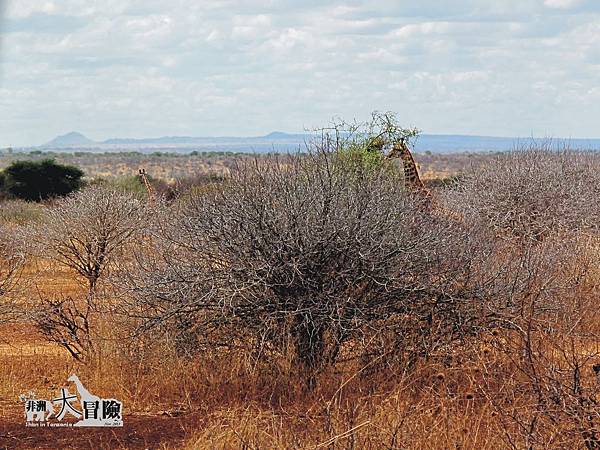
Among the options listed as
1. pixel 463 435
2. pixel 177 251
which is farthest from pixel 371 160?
pixel 463 435

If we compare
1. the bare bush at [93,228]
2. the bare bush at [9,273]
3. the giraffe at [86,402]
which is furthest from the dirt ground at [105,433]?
the bare bush at [93,228]

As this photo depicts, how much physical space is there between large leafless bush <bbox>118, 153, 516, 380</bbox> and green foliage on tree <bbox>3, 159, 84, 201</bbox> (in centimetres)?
3070

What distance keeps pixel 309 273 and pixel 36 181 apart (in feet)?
106

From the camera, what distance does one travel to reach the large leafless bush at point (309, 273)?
8148 millimetres

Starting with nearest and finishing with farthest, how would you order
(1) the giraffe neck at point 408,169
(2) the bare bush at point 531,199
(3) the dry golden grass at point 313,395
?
(3) the dry golden grass at point 313,395, (1) the giraffe neck at point 408,169, (2) the bare bush at point 531,199

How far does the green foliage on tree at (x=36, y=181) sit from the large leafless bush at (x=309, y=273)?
101ft

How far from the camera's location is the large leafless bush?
26.7 feet

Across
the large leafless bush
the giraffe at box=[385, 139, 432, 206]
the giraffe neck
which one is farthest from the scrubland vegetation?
the giraffe neck

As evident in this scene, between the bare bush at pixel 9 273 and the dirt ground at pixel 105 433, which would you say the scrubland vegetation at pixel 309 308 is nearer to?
the dirt ground at pixel 105 433

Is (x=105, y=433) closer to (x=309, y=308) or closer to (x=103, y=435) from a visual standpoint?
(x=103, y=435)

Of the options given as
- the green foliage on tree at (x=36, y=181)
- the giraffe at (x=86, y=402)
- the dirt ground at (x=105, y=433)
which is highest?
the green foliage on tree at (x=36, y=181)

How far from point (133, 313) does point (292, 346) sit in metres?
1.73

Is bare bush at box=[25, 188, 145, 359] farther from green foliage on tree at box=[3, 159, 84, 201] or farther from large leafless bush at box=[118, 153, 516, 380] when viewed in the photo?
green foliage on tree at box=[3, 159, 84, 201]

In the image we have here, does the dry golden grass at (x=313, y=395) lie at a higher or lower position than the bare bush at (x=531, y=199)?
lower
